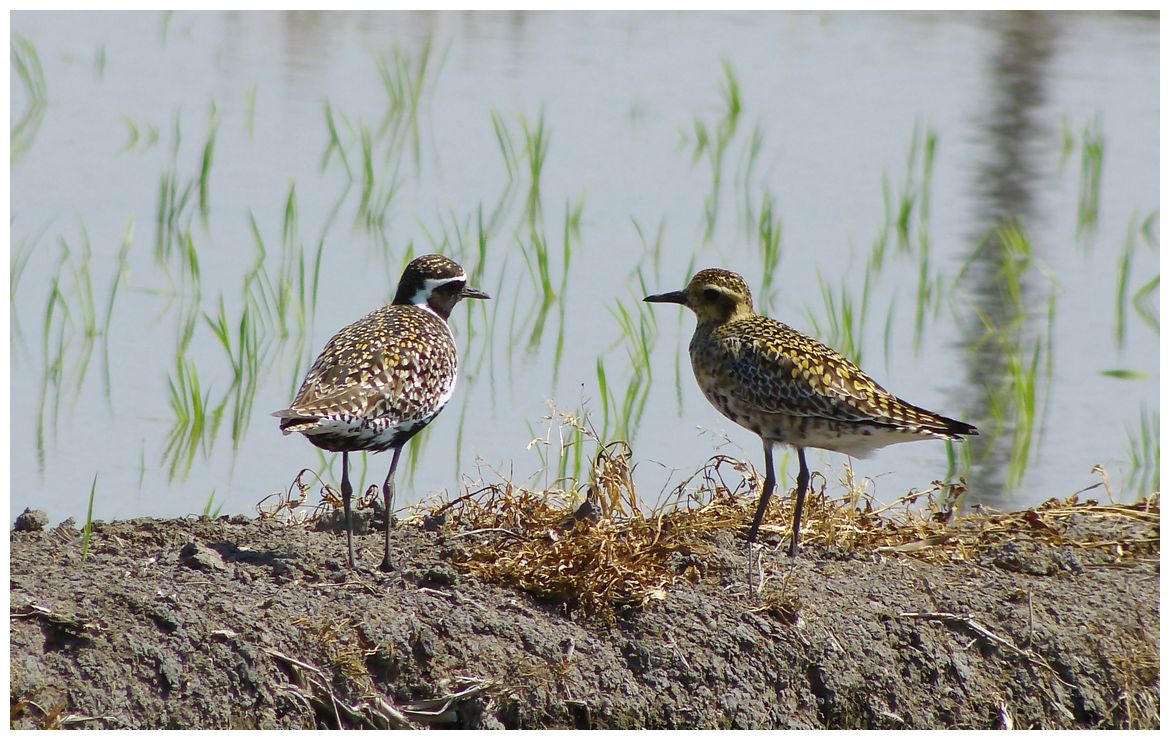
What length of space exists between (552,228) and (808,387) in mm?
4392

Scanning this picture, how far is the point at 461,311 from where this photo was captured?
888cm

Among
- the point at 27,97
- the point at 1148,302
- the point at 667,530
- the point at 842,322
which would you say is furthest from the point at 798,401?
the point at 27,97

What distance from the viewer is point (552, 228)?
10102mm

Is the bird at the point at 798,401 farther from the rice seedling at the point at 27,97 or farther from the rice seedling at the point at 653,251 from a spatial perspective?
the rice seedling at the point at 27,97

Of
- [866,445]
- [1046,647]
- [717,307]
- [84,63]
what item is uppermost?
[84,63]

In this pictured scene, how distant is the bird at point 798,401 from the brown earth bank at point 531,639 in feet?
1.35

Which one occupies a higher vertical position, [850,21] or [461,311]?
[850,21]

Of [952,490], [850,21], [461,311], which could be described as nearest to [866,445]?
[952,490]

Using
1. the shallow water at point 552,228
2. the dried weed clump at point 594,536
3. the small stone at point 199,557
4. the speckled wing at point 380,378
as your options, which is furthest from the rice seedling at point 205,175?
the small stone at point 199,557

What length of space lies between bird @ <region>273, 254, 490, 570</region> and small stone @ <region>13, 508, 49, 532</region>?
2.97 ft

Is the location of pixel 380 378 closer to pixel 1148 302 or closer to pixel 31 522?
pixel 31 522

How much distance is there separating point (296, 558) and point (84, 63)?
9.06 meters

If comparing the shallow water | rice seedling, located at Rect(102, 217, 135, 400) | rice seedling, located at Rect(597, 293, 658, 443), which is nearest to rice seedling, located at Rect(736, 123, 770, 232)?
the shallow water

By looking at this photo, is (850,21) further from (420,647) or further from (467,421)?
(420,647)
